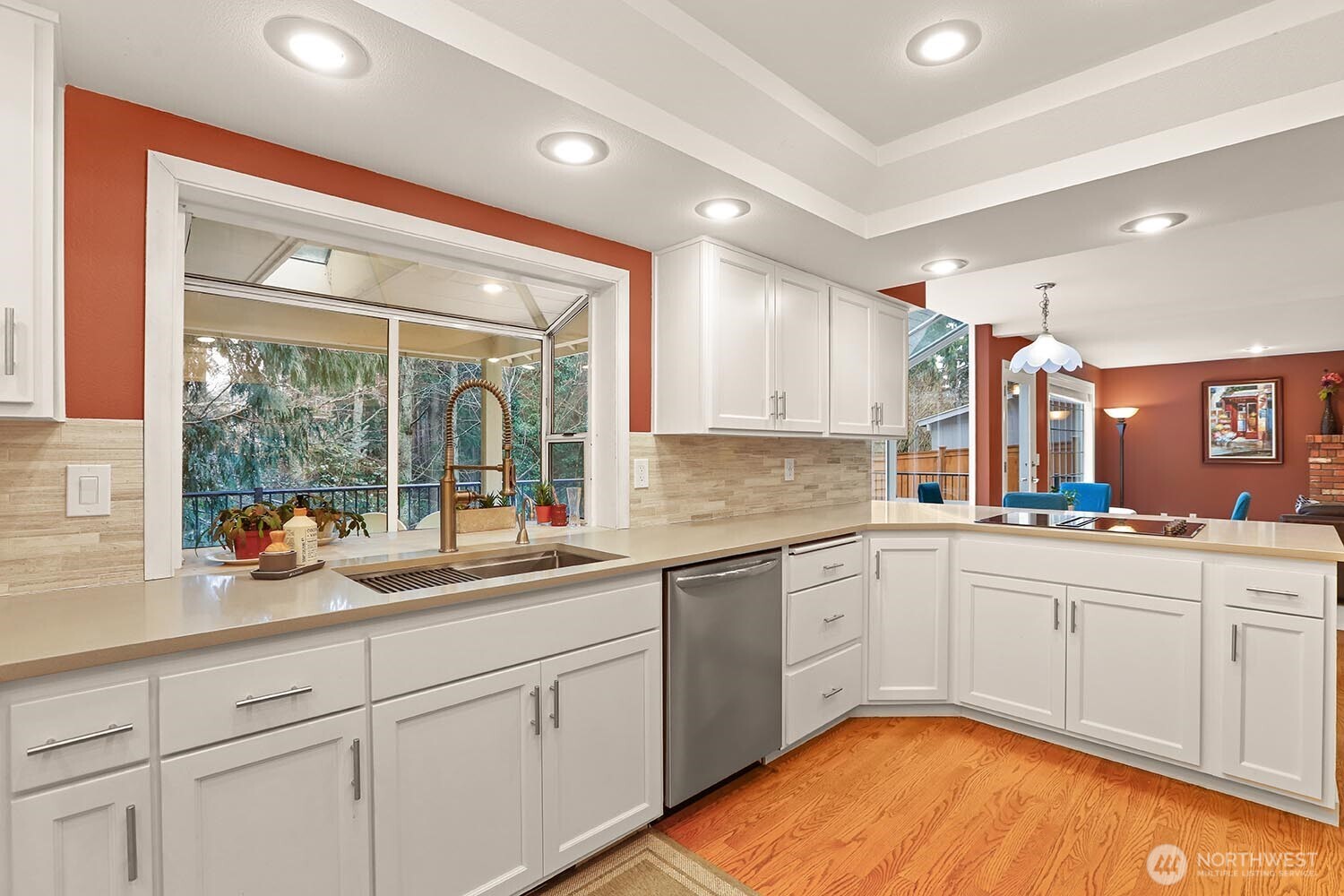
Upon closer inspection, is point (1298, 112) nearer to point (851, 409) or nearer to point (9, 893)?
point (851, 409)

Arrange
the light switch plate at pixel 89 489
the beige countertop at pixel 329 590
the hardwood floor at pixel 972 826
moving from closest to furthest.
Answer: the beige countertop at pixel 329 590 → the light switch plate at pixel 89 489 → the hardwood floor at pixel 972 826

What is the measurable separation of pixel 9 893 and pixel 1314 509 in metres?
7.39

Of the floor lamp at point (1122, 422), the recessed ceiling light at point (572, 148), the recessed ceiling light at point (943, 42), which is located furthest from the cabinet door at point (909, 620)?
the floor lamp at point (1122, 422)

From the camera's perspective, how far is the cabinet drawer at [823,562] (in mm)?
2514

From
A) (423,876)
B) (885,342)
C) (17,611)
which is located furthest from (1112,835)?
(17,611)

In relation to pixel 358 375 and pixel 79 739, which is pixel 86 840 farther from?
pixel 358 375

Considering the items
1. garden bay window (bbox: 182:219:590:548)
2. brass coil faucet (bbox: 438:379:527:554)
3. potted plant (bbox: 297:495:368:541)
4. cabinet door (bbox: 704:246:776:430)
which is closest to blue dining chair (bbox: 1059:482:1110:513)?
cabinet door (bbox: 704:246:776:430)

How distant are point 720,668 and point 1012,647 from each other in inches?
53.5

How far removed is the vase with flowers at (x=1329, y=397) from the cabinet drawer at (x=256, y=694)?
10.3m

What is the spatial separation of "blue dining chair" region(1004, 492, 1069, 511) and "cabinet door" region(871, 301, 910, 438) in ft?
5.12

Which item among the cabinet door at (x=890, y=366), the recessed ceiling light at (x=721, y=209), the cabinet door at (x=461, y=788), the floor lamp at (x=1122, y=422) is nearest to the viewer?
the cabinet door at (x=461, y=788)

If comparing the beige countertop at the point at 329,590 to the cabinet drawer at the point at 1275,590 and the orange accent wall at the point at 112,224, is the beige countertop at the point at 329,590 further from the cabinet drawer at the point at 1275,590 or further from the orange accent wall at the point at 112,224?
the orange accent wall at the point at 112,224

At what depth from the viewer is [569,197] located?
2.32 meters

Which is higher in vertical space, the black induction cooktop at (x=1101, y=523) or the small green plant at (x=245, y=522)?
the small green plant at (x=245, y=522)
